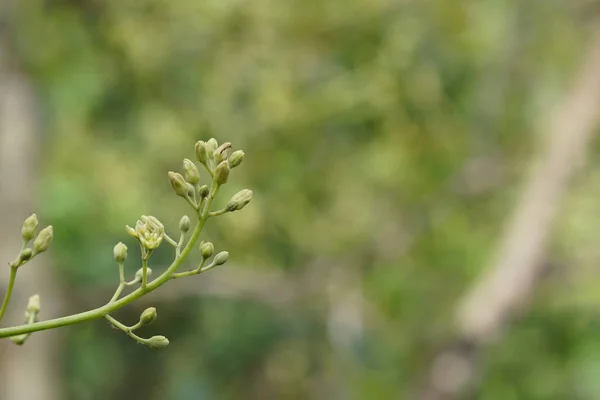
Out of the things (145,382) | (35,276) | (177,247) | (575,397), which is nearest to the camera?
(177,247)

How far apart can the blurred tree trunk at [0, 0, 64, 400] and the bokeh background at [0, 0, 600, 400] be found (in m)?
Answer: 0.01

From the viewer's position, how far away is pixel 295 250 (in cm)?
475

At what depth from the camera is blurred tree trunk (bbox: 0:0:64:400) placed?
3.77m

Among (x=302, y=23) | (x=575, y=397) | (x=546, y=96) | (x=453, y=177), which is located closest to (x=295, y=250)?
(x=453, y=177)

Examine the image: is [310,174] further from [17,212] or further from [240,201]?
[240,201]

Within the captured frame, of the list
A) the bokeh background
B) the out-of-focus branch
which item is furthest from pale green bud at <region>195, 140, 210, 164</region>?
the out-of-focus branch

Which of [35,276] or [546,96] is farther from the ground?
[546,96]

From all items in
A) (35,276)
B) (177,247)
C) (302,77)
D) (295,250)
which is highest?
(302,77)

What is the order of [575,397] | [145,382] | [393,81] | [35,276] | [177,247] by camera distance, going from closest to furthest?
[177,247]
[35,276]
[393,81]
[575,397]
[145,382]

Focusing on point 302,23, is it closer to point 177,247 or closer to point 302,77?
point 302,77

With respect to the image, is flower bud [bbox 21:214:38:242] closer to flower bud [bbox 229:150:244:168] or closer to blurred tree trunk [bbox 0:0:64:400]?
flower bud [bbox 229:150:244:168]

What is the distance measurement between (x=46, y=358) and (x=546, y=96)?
11.4ft

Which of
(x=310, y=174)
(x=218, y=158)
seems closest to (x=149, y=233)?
(x=218, y=158)

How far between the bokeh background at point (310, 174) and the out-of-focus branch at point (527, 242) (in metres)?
0.15
